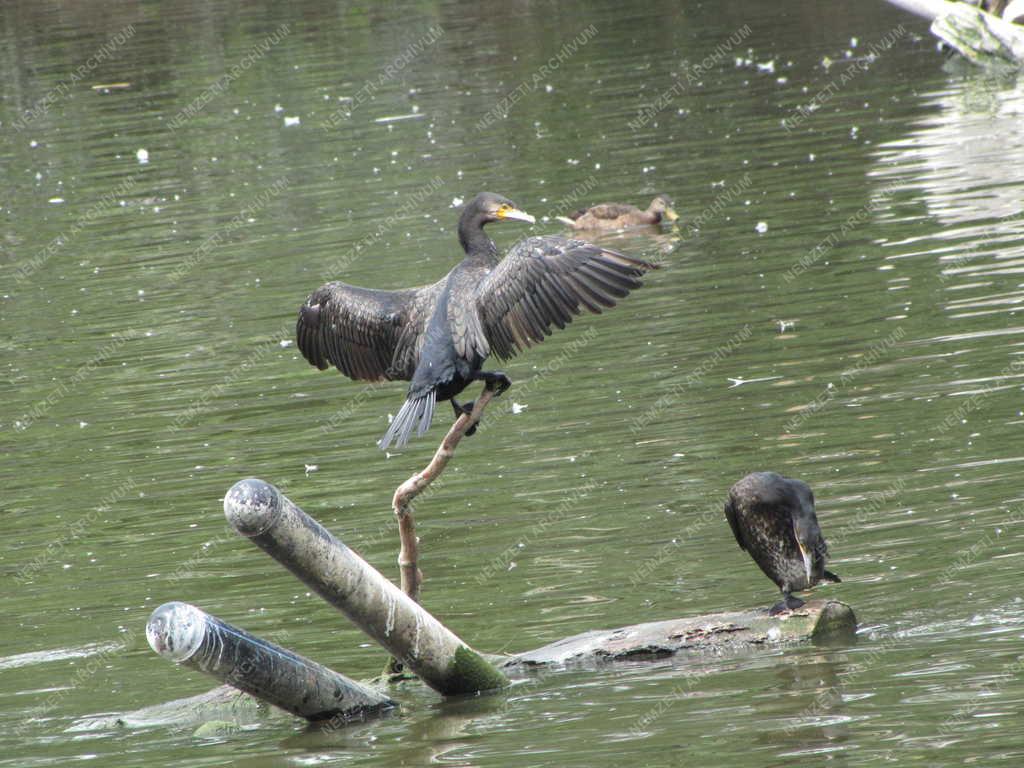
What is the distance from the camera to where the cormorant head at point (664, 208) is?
1518 cm

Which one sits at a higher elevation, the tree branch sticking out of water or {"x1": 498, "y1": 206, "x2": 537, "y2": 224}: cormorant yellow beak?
{"x1": 498, "y1": 206, "x2": 537, "y2": 224}: cormorant yellow beak

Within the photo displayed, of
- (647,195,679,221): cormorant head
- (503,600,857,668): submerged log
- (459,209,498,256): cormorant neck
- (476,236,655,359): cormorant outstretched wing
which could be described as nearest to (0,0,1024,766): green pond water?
(503,600,857,668): submerged log

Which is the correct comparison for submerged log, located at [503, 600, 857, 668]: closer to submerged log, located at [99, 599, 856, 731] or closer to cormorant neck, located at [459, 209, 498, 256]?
submerged log, located at [99, 599, 856, 731]

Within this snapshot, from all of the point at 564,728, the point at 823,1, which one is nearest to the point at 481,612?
the point at 564,728

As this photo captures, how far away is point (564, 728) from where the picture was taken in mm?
5930

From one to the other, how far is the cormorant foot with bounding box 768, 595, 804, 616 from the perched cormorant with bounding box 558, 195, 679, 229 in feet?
28.8

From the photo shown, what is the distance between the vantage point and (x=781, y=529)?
6.60 meters

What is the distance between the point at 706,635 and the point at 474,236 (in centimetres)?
214

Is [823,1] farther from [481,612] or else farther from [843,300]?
[481,612]

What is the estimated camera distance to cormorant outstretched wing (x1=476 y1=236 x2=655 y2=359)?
6.98 m

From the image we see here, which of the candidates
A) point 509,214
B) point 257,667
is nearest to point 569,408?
point 509,214

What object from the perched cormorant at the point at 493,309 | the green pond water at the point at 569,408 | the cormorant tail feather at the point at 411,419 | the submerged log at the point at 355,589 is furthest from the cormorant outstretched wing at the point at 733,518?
the cormorant tail feather at the point at 411,419

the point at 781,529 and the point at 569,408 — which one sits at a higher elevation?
the point at 569,408

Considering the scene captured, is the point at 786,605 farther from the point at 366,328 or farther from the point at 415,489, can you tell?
the point at 366,328
